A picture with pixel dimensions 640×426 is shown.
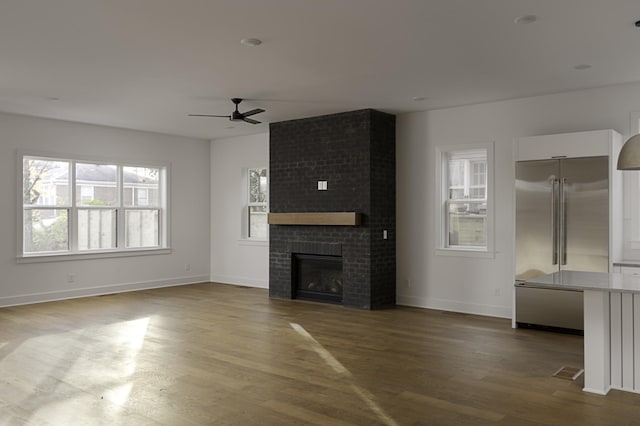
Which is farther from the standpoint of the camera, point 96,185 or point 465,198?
point 96,185

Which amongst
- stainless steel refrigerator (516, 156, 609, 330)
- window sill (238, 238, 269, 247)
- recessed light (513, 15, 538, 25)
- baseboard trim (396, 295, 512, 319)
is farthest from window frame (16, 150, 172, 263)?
recessed light (513, 15, 538, 25)

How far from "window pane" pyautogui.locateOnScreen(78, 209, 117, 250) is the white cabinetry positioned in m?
6.35

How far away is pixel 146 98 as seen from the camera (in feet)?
21.2

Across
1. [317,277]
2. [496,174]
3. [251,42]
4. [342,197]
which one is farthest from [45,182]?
[496,174]

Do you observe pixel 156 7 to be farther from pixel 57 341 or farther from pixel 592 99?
pixel 592 99

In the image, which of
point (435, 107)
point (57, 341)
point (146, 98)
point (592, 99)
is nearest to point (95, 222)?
point (146, 98)

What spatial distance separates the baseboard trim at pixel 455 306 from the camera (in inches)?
258

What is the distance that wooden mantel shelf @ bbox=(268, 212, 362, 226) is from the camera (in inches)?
277

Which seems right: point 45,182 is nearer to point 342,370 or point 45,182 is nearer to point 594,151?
point 342,370

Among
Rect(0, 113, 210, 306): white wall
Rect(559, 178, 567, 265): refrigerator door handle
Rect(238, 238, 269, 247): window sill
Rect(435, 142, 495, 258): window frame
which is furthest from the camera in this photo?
Rect(238, 238, 269, 247): window sill

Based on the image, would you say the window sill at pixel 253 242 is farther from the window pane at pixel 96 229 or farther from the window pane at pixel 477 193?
the window pane at pixel 477 193

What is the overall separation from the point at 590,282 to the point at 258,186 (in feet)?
21.4

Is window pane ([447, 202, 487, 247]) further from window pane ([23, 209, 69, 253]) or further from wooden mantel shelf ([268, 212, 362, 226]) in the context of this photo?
window pane ([23, 209, 69, 253])

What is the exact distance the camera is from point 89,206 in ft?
27.4
